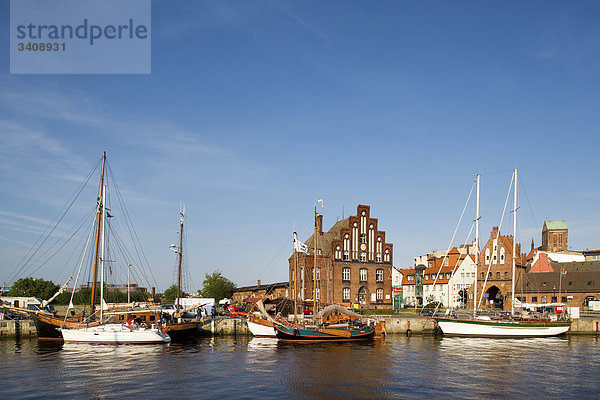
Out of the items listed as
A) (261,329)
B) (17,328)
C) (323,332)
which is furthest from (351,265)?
(17,328)

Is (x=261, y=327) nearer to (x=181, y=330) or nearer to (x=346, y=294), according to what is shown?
(x=181, y=330)

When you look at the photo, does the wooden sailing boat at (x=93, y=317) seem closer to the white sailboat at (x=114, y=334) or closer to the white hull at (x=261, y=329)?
the white sailboat at (x=114, y=334)

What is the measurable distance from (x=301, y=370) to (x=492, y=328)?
31.8m

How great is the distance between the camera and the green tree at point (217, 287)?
10844 centimetres

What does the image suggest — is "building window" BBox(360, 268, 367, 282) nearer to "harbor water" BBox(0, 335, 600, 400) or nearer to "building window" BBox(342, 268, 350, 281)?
"building window" BBox(342, 268, 350, 281)

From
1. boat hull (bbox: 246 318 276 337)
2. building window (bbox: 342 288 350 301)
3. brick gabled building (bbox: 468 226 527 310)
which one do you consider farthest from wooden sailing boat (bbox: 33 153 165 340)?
brick gabled building (bbox: 468 226 527 310)

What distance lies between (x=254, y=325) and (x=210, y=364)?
18587mm

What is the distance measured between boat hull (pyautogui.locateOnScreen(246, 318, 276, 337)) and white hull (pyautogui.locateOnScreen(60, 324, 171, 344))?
1115cm

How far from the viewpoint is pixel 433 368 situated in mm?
35844

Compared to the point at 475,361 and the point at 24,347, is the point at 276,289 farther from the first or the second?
the point at 475,361

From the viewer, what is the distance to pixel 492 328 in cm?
5750

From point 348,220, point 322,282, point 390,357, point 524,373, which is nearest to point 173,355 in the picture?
point 390,357

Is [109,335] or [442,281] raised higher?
[109,335]

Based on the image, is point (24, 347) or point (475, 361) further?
point (24, 347)
